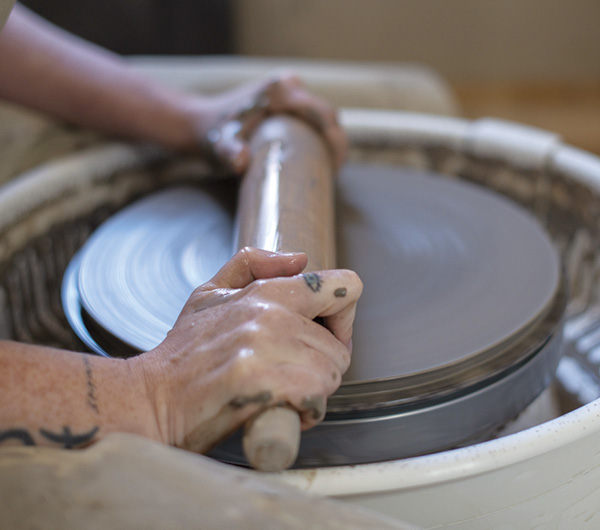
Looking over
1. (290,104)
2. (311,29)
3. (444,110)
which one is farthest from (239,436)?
(311,29)

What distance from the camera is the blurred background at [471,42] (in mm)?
3510

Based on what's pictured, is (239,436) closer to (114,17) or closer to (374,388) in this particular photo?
(374,388)

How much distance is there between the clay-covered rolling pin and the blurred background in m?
2.44

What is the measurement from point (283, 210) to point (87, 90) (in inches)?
24.1

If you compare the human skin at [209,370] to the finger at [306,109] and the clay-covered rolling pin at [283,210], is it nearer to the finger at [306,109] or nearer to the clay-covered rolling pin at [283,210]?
the clay-covered rolling pin at [283,210]

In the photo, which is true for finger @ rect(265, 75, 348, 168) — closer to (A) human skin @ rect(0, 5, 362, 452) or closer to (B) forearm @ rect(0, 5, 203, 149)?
(B) forearm @ rect(0, 5, 203, 149)

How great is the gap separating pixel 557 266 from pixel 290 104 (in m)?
0.52

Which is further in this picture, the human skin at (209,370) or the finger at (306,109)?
the finger at (306,109)

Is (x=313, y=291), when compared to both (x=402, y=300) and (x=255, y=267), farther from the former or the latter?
(x=402, y=300)

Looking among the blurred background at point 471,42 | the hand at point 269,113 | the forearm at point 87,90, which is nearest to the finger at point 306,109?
the hand at point 269,113

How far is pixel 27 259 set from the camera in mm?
1114

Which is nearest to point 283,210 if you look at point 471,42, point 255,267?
point 255,267

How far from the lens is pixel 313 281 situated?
0.63 m

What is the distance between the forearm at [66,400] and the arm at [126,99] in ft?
1.75
